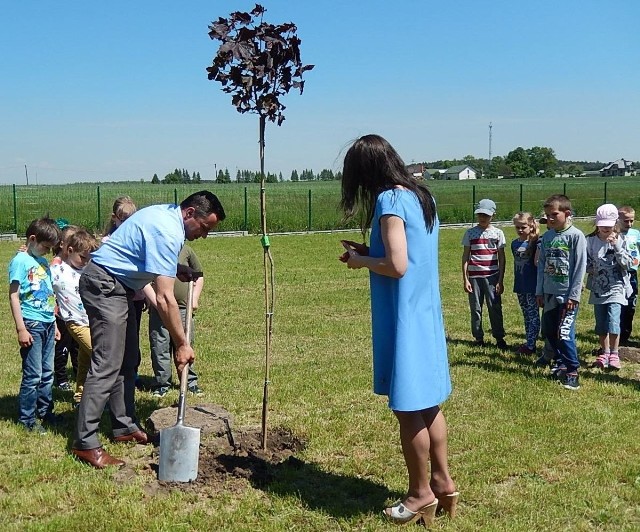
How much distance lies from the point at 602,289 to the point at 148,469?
5.15 m

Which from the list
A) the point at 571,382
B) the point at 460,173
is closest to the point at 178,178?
the point at 460,173

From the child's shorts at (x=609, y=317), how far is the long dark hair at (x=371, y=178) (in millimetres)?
4544

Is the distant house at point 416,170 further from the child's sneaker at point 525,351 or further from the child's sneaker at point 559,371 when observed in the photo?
the child's sneaker at point 525,351

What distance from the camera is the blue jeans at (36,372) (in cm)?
550

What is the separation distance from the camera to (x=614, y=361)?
7633 mm

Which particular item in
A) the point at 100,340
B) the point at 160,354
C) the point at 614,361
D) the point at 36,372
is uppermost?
the point at 100,340

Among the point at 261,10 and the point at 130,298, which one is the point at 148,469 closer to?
the point at 130,298

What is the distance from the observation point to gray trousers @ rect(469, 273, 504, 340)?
8.53 metres

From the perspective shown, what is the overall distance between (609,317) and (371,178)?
191 inches

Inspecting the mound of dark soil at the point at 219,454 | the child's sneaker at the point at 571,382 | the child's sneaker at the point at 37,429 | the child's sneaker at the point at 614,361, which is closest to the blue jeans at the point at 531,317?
the child's sneaker at the point at 614,361

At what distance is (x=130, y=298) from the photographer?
16.9ft

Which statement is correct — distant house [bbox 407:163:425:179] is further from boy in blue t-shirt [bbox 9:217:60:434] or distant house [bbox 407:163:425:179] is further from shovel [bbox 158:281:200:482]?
boy in blue t-shirt [bbox 9:217:60:434]

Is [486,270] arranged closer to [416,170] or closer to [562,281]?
[562,281]

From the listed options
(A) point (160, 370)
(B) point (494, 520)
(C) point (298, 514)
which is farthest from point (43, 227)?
(B) point (494, 520)
